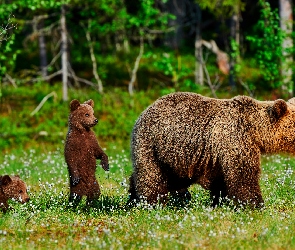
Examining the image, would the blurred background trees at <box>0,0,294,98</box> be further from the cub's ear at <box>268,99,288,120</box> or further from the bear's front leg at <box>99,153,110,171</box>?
the cub's ear at <box>268,99,288,120</box>

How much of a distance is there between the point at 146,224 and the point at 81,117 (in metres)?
2.50

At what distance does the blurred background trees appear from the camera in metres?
17.9

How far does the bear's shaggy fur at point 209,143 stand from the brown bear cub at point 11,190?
1.82 meters

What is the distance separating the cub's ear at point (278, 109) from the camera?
8445 millimetres

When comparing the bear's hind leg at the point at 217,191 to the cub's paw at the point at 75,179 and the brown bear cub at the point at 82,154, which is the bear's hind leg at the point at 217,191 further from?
the cub's paw at the point at 75,179

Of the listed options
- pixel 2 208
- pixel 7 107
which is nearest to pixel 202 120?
pixel 2 208

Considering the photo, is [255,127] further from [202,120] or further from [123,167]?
[123,167]

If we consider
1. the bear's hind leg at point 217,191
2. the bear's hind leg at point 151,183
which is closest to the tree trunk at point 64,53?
the bear's hind leg at point 151,183

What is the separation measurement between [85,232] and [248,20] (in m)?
29.1

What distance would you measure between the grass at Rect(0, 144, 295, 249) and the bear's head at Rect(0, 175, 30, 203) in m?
0.16

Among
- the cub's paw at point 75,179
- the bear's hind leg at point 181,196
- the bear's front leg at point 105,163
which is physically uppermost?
the bear's front leg at point 105,163

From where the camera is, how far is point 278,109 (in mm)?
8484

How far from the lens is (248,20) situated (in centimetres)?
3503

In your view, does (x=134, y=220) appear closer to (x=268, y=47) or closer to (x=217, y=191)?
(x=217, y=191)
